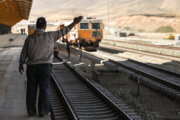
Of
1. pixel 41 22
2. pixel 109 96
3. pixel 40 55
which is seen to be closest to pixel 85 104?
pixel 109 96

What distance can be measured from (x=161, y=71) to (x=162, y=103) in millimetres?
5481

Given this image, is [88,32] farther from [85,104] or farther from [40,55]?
[40,55]

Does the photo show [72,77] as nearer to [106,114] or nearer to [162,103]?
[162,103]

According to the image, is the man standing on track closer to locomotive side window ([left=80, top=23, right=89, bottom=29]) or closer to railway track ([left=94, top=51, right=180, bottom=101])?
railway track ([left=94, top=51, right=180, bottom=101])

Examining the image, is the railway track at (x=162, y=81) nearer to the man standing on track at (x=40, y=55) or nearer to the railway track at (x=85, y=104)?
the railway track at (x=85, y=104)

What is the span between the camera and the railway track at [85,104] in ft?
23.4

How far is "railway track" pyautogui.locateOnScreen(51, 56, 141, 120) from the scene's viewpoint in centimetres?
712

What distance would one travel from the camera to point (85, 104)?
8383 mm

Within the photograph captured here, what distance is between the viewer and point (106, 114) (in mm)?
7375

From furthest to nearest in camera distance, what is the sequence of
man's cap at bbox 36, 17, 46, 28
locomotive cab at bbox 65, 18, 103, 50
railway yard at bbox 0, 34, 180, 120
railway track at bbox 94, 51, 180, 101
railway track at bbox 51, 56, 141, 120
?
locomotive cab at bbox 65, 18, 103, 50 < railway track at bbox 94, 51, 180, 101 < railway yard at bbox 0, 34, 180, 120 < railway track at bbox 51, 56, 141, 120 < man's cap at bbox 36, 17, 46, 28

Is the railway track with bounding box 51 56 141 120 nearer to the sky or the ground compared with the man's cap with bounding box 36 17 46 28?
nearer to the ground

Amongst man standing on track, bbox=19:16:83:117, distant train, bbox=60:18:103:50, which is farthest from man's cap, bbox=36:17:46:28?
distant train, bbox=60:18:103:50

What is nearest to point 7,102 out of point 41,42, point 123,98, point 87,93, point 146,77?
point 41,42

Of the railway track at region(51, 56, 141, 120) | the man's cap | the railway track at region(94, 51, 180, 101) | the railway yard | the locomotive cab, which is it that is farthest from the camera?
the locomotive cab
